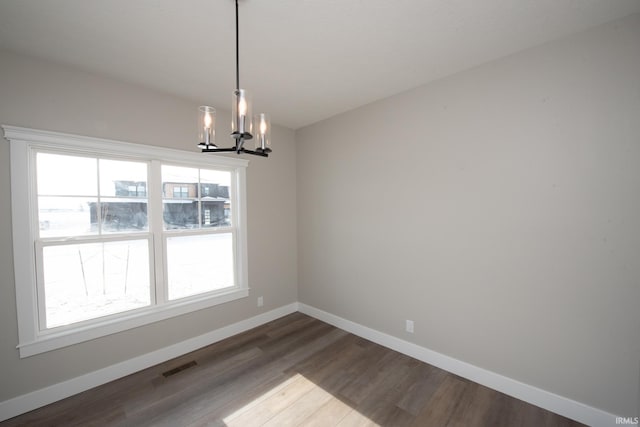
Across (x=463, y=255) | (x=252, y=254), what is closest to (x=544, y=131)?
(x=463, y=255)

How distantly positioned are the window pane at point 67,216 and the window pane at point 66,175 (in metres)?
0.06

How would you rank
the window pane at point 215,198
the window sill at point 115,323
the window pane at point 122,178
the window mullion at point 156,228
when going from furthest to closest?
1. the window pane at point 215,198
2. the window mullion at point 156,228
3. the window pane at point 122,178
4. the window sill at point 115,323

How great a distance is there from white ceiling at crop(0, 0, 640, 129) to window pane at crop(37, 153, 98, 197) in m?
0.78

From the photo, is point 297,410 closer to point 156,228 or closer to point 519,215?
point 156,228

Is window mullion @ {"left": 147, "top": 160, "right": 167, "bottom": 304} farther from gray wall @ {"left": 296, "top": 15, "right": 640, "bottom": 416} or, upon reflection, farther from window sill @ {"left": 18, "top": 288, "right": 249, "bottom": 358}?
gray wall @ {"left": 296, "top": 15, "right": 640, "bottom": 416}

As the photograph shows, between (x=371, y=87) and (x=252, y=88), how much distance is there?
117cm

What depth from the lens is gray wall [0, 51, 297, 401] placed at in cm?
192

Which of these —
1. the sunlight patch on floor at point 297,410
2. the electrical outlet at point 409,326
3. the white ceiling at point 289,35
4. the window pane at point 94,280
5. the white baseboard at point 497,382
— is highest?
the white ceiling at point 289,35

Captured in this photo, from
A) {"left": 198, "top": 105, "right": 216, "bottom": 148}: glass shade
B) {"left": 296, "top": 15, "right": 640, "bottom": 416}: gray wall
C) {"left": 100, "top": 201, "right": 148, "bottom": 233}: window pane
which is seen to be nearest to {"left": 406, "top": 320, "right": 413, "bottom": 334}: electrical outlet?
{"left": 296, "top": 15, "right": 640, "bottom": 416}: gray wall

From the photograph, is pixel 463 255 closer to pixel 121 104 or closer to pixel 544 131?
pixel 544 131

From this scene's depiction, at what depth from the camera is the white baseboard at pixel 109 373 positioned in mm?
1936

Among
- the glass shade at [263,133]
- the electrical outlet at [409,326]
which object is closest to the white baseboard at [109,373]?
the electrical outlet at [409,326]

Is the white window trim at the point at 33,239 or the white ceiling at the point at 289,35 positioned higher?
the white ceiling at the point at 289,35

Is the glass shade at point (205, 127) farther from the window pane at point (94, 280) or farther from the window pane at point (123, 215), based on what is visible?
the window pane at point (94, 280)
